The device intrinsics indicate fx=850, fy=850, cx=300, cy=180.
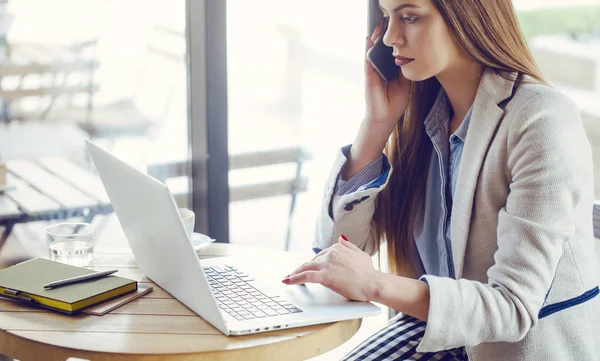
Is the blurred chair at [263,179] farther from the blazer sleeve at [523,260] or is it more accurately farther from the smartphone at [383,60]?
the blazer sleeve at [523,260]

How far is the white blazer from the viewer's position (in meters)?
1.42

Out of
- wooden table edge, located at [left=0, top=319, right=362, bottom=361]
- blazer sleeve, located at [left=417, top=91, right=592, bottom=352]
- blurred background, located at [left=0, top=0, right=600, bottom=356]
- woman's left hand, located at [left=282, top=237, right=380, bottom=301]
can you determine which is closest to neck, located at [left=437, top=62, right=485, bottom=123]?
blazer sleeve, located at [left=417, top=91, right=592, bottom=352]

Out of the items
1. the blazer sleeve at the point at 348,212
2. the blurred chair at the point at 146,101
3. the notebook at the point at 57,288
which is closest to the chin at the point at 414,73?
the blazer sleeve at the point at 348,212

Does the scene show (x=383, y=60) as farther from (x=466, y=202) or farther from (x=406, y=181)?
(x=466, y=202)

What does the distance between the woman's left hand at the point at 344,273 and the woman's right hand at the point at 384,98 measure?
46cm

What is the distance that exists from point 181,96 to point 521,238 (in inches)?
50.6

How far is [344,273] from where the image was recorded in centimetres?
144

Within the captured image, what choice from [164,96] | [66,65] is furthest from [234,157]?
[66,65]

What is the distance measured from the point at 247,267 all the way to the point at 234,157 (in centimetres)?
92

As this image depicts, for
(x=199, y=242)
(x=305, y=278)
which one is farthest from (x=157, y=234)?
(x=199, y=242)

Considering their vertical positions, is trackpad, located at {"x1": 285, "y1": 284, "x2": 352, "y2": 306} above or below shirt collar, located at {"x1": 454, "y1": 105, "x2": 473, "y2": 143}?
below

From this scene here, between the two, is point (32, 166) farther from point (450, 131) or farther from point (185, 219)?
point (450, 131)

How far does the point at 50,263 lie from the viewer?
161 cm

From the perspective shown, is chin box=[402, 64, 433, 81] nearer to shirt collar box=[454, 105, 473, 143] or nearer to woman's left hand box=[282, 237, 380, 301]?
shirt collar box=[454, 105, 473, 143]
